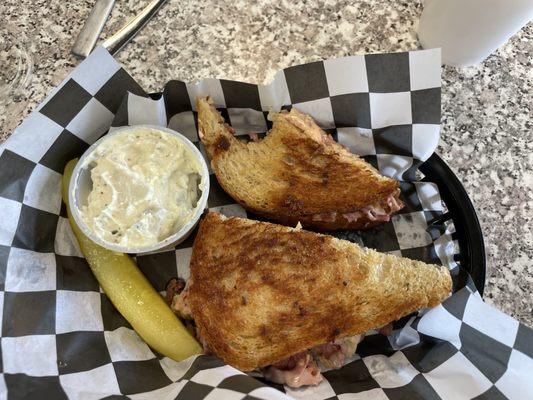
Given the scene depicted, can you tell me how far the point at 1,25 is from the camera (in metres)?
1.45

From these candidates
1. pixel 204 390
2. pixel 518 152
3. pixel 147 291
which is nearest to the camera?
pixel 204 390

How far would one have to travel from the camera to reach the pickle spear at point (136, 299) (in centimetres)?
117

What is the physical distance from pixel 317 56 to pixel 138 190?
0.65m

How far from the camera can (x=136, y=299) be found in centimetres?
120

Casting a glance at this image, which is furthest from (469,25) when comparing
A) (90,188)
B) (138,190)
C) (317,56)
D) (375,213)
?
(90,188)

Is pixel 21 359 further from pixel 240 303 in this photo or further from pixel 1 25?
pixel 1 25

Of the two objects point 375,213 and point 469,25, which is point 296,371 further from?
point 469,25


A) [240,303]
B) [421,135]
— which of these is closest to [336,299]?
[240,303]

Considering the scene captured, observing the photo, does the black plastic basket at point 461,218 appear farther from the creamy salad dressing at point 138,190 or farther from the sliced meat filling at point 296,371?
the creamy salad dressing at point 138,190

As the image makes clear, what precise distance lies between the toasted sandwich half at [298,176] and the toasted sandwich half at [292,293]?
0.37 feet

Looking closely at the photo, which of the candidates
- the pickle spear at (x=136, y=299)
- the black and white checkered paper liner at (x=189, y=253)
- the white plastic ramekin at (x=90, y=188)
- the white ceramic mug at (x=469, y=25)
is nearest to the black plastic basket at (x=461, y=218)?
the black and white checkered paper liner at (x=189, y=253)

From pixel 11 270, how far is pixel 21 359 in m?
0.19

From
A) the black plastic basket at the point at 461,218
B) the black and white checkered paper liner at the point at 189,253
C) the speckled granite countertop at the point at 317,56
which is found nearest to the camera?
the black and white checkered paper liner at the point at 189,253

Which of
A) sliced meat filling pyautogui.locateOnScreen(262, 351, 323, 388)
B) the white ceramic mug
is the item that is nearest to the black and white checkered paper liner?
sliced meat filling pyautogui.locateOnScreen(262, 351, 323, 388)
